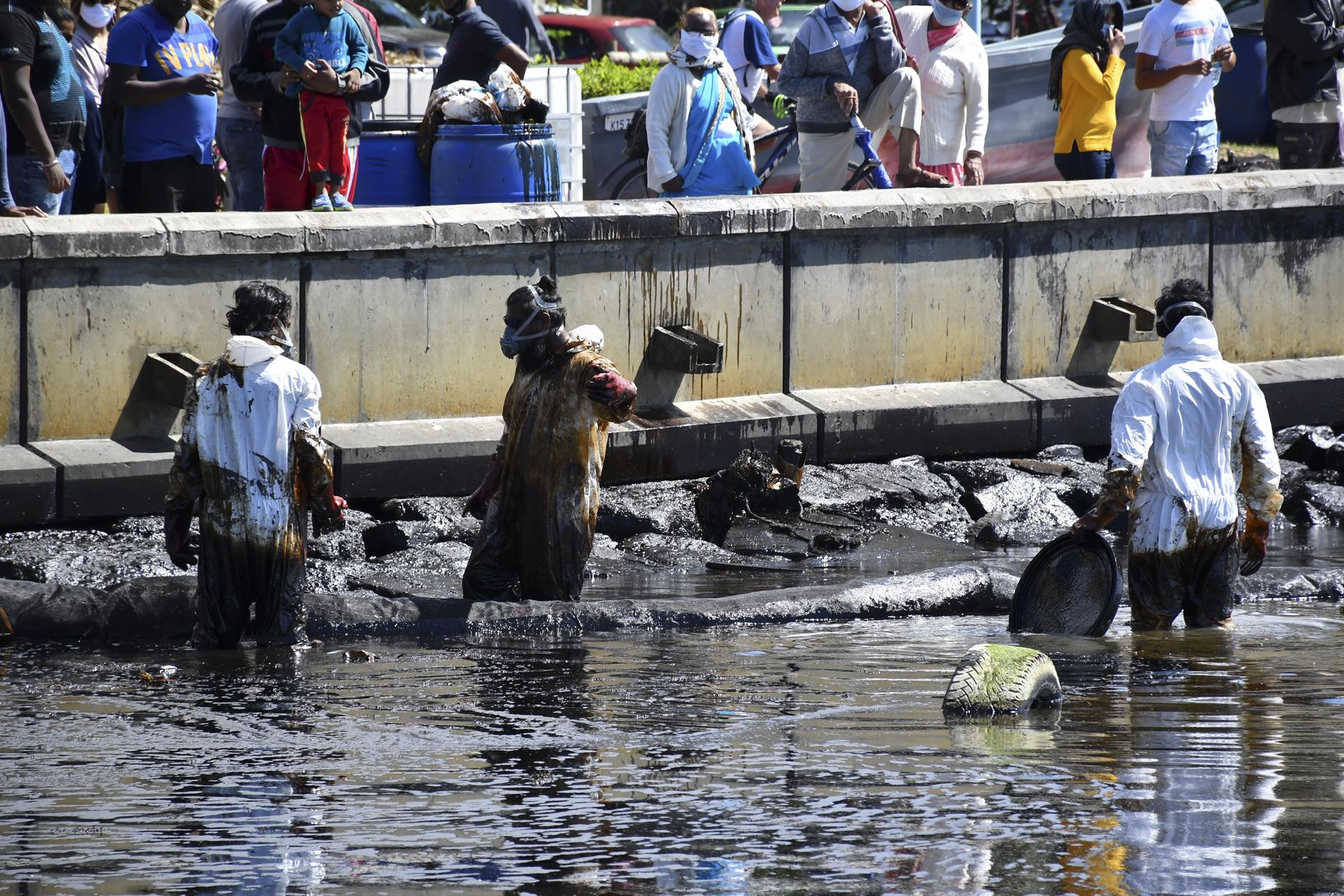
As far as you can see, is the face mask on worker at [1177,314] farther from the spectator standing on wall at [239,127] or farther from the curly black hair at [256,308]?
the spectator standing on wall at [239,127]

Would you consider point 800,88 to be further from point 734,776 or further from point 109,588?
point 734,776

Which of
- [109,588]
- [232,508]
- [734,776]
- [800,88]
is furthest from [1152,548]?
[800,88]

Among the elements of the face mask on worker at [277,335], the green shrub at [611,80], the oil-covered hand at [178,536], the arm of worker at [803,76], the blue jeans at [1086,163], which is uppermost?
the green shrub at [611,80]

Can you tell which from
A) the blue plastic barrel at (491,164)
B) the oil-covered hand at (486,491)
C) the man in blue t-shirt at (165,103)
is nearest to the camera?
the oil-covered hand at (486,491)

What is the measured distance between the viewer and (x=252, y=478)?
7.82m

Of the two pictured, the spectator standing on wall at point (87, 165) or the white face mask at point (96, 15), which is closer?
the spectator standing on wall at point (87, 165)

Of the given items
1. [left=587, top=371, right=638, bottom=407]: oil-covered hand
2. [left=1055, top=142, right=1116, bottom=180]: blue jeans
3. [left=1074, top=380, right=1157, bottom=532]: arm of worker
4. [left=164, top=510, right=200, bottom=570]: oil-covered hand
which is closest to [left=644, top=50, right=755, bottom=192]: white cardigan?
[left=1055, top=142, right=1116, bottom=180]: blue jeans

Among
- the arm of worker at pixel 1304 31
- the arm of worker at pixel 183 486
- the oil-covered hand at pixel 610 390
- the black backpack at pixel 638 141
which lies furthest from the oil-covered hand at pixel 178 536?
the arm of worker at pixel 1304 31

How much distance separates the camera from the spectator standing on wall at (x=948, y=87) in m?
12.7

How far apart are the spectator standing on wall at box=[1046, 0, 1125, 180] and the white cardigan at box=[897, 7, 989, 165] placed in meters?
0.52

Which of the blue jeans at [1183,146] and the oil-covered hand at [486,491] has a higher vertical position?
the blue jeans at [1183,146]

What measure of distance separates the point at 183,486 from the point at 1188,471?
388 centimetres

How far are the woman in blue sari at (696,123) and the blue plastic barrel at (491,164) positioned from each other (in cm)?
67

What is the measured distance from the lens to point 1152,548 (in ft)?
26.8
